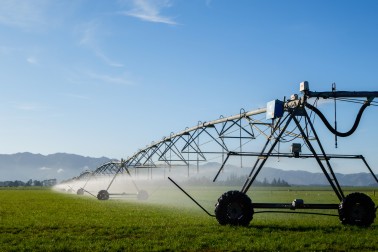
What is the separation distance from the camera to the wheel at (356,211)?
58.1 feet

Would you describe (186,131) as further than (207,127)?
Yes

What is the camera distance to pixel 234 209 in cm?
1745

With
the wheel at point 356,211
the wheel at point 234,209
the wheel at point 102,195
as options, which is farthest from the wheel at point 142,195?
the wheel at point 356,211

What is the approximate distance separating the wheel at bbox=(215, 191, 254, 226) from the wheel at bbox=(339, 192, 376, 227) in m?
3.68

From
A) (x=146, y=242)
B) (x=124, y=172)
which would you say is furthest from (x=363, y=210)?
(x=124, y=172)

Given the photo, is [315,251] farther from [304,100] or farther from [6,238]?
[6,238]

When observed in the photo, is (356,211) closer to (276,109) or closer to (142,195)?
(276,109)

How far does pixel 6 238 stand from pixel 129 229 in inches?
166

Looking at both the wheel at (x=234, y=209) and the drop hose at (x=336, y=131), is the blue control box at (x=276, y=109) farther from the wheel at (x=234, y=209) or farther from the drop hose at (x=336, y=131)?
the wheel at (x=234, y=209)

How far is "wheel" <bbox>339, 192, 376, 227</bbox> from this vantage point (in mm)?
17719

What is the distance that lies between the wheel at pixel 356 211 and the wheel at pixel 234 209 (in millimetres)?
3682

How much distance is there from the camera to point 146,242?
1389cm

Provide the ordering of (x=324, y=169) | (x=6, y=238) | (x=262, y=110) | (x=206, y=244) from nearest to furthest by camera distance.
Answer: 1. (x=206, y=244)
2. (x=6, y=238)
3. (x=324, y=169)
4. (x=262, y=110)

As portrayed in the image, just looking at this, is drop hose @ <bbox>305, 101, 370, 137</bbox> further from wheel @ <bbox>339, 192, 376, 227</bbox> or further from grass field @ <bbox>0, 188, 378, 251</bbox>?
grass field @ <bbox>0, 188, 378, 251</bbox>
